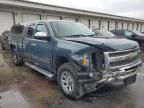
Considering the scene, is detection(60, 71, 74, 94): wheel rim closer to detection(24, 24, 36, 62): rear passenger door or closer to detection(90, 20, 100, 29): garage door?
detection(24, 24, 36, 62): rear passenger door

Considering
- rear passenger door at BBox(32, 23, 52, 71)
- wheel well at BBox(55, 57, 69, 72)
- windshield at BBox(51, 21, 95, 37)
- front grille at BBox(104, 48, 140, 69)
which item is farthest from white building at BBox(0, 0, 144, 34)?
front grille at BBox(104, 48, 140, 69)

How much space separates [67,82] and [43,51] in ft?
4.24

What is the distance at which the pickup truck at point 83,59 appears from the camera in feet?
9.20

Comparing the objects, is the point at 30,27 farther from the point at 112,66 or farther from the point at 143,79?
the point at 143,79

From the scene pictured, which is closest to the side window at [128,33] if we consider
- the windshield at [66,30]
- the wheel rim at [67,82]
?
the windshield at [66,30]

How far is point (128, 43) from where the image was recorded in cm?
324

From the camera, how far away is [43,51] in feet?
13.3

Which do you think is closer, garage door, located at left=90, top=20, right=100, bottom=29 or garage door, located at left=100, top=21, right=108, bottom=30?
garage door, located at left=90, top=20, right=100, bottom=29

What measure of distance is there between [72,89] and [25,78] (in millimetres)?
2372

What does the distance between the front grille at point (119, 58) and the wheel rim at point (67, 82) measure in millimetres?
930

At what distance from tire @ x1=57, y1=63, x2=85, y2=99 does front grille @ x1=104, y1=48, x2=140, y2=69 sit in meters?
0.74

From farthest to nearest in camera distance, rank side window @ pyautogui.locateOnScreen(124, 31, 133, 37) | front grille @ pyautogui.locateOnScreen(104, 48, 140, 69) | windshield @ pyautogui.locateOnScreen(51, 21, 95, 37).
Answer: side window @ pyautogui.locateOnScreen(124, 31, 133, 37) < windshield @ pyautogui.locateOnScreen(51, 21, 95, 37) < front grille @ pyautogui.locateOnScreen(104, 48, 140, 69)

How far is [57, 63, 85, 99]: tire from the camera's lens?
9.90ft

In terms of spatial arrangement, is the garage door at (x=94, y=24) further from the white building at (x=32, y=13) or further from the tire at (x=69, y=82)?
the tire at (x=69, y=82)
